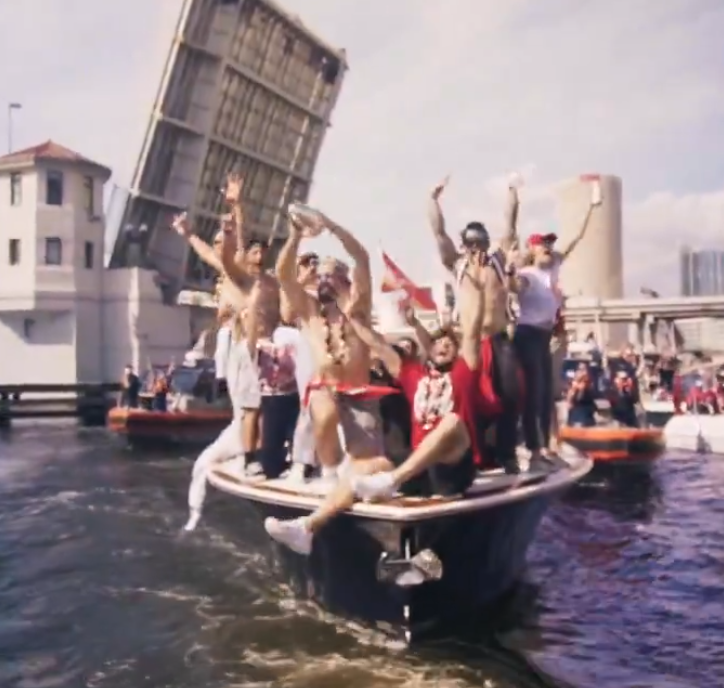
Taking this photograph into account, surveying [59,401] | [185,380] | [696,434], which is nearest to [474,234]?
[696,434]

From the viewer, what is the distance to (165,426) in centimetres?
1933

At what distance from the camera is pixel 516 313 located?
733 centimetres

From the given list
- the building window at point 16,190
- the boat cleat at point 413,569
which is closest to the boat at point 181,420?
the building window at point 16,190

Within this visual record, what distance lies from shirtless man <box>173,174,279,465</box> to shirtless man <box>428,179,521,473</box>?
1.34 meters

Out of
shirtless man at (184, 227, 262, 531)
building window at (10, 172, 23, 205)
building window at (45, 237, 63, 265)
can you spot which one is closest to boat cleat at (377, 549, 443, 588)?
shirtless man at (184, 227, 262, 531)

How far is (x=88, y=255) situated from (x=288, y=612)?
2278cm

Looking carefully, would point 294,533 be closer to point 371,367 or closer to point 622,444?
point 371,367

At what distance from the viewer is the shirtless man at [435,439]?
19.2 feet

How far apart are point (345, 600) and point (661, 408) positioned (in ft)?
48.7

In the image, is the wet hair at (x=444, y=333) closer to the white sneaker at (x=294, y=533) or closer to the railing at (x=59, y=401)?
the white sneaker at (x=294, y=533)

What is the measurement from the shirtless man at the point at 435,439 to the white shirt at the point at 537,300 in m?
1.06

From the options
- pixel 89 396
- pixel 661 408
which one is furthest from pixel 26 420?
pixel 661 408

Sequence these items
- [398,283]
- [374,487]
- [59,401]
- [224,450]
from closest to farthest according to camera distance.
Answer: [374,487], [224,450], [398,283], [59,401]

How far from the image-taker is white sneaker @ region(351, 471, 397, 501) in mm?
5824
